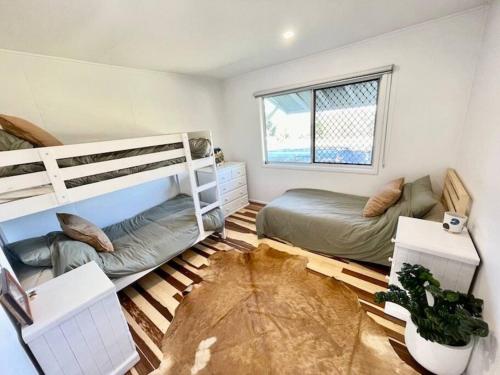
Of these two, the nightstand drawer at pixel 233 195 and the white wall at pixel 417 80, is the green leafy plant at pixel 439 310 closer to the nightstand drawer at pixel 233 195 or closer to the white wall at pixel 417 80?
the white wall at pixel 417 80

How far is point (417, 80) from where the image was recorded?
2.12m

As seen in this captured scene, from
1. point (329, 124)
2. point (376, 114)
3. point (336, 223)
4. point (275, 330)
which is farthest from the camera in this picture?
point (329, 124)

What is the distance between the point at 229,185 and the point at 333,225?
181 cm

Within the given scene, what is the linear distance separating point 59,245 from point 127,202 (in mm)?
1108

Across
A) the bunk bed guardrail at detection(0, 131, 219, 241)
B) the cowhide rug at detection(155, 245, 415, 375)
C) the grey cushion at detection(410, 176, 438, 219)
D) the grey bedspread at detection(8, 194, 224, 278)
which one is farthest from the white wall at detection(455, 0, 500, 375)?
the bunk bed guardrail at detection(0, 131, 219, 241)

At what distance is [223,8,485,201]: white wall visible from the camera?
1891 mm

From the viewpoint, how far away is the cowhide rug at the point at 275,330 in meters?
1.28

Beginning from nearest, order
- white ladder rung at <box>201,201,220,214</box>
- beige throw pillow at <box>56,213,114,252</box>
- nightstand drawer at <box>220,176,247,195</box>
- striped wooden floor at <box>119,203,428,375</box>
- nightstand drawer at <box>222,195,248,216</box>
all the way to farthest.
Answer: striped wooden floor at <box>119,203,428,375</box>, beige throw pillow at <box>56,213,114,252</box>, white ladder rung at <box>201,201,220,214</box>, nightstand drawer at <box>220,176,247,195</box>, nightstand drawer at <box>222,195,248,216</box>

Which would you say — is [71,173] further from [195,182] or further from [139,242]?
[195,182]

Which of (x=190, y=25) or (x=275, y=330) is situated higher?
(x=190, y=25)

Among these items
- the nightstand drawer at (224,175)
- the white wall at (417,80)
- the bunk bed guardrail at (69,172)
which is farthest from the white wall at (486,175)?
the nightstand drawer at (224,175)

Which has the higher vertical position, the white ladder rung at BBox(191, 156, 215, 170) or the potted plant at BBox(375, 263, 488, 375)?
the white ladder rung at BBox(191, 156, 215, 170)

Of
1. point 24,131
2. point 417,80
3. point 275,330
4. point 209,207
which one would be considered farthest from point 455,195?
point 24,131

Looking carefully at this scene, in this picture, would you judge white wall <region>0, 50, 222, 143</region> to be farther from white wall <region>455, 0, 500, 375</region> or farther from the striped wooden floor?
white wall <region>455, 0, 500, 375</region>
